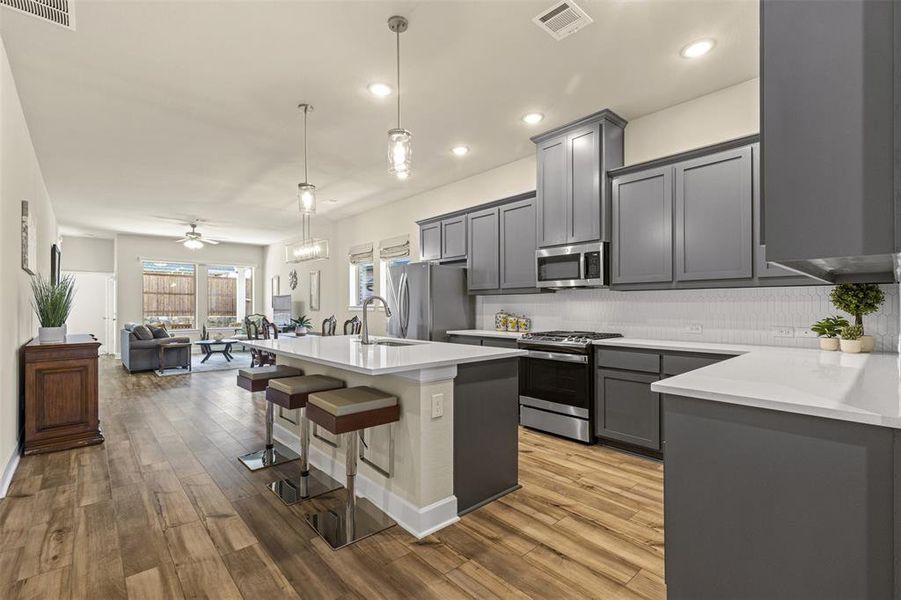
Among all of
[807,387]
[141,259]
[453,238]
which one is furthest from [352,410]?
[141,259]

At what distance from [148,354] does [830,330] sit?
924 centimetres

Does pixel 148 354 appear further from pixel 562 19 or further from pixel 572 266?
pixel 562 19

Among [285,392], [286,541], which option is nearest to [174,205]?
[285,392]

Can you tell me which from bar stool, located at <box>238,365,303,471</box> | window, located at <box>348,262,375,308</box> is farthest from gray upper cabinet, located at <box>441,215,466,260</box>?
bar stool, located at <box>238,365,303,471</box>

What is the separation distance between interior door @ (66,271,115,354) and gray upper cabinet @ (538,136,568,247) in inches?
438

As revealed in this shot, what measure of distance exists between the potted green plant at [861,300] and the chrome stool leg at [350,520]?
9.95 feet

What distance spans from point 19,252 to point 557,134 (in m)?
4.77

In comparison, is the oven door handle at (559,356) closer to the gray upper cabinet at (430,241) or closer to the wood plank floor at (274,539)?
the wood plank floor at (274,539)

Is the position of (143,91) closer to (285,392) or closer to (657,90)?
(285,392)

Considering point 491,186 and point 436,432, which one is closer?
point 436,432

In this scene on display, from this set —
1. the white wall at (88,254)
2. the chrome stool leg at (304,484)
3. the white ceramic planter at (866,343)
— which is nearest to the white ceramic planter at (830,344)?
the white ceramic planter at (866,343)

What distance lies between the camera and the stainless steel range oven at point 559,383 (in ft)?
12.0

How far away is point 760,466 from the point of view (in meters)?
1.26

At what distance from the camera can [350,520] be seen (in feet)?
7.62
